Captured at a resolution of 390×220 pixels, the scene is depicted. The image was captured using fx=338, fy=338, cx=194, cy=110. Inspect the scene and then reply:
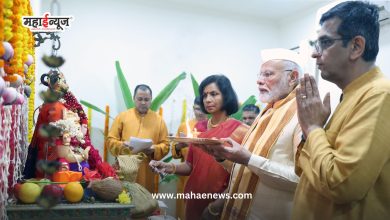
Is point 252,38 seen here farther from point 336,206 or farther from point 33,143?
point 336,206

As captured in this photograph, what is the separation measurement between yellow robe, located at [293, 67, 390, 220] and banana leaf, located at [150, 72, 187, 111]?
3.68 meters

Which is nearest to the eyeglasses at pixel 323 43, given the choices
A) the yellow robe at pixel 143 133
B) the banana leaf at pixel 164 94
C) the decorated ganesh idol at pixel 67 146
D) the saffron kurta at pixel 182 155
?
the decorated ganesh idol at pixel 67 146

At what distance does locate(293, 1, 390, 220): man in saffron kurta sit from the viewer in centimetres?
101

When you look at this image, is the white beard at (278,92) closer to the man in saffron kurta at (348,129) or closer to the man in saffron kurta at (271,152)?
the man in saffron kurta at (271,152)

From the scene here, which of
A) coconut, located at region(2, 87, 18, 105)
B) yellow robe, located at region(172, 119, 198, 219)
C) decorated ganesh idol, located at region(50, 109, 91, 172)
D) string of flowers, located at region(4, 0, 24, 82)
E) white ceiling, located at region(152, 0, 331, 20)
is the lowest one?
yellow robe, located at region(172, 119, 198, 219)

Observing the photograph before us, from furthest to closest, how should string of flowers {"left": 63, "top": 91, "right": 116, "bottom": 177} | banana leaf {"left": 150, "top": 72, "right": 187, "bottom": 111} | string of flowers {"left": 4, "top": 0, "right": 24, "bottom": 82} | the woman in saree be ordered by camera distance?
banana leaf {"left": 150, "top": 72, "right": 187, "bottom": 111}
the woman in saree
string of flowers {"left": 63, "top": 91, "right": 116, "bottom": 177}
string of flowers {"left": 4, "top": 0, "right": 24, "bottom": 82}

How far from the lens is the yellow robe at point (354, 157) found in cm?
100

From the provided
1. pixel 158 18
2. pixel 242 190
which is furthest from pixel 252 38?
pixel 242 190

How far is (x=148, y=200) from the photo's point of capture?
1966 millimetres

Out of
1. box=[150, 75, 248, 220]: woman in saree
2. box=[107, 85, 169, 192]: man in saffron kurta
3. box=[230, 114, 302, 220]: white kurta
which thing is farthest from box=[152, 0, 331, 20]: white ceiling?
box=[230, 114, 302, 220]: white kurta

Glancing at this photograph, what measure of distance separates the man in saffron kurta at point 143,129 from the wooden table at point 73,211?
2.47 metres

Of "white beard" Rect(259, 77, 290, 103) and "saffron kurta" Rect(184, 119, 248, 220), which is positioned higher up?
"white beard" Rect(259, 77, 290, 103)

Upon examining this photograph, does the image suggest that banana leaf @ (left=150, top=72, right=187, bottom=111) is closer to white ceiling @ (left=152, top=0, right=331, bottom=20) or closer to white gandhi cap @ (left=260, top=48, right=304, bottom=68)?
white ceiling @ (left=152, top=0, right=331, bottom=20)

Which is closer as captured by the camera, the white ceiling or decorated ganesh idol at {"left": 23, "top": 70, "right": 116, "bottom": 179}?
decorated ganesh idol at {"left": 23, "top": 70, "right": 116, "bottom": 179}
